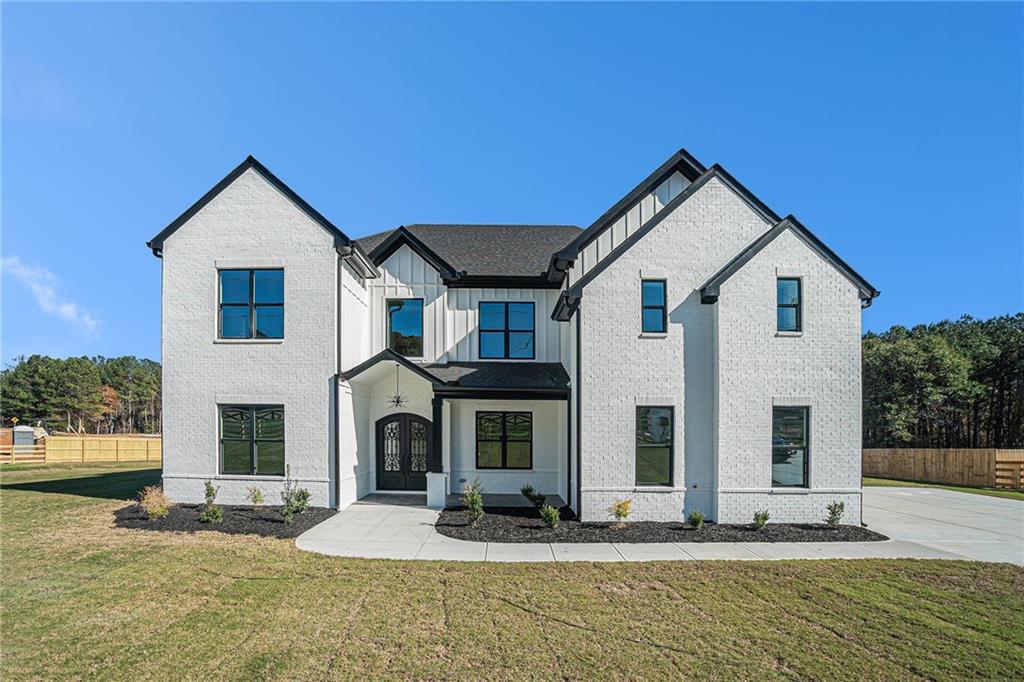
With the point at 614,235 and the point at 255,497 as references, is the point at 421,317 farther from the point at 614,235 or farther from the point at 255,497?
the point at 255,497

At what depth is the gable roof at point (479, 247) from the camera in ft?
52.3

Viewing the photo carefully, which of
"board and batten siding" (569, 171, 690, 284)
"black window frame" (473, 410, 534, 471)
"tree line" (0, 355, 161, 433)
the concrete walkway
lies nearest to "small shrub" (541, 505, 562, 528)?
the concrete walkway

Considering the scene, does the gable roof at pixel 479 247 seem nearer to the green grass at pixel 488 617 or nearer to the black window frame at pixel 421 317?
the black window frame at pixel 421 317

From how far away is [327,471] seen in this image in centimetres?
1352

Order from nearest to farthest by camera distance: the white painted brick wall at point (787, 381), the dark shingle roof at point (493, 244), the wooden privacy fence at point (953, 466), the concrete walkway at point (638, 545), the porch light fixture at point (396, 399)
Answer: the concrete walkway at point (638, 545), the white painted brick wall at point (787, 381), the porch light fixture at point (396, 399), the dark shingle roof at point (493, 244), the wooden privacy fence at point (953, 466)

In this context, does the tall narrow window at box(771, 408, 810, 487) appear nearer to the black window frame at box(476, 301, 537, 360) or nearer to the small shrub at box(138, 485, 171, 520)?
the black window frame at box(476, 301, 537, 360)

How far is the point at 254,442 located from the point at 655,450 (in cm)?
1074

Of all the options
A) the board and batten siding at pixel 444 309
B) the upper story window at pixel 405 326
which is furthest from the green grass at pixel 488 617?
the board and batten siding at pixel 444 309

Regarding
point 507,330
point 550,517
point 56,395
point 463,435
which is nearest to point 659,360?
point 550,517

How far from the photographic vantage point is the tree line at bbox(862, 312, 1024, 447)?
32.5 m

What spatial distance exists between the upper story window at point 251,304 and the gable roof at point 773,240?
11427mm

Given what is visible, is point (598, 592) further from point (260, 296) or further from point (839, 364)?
point (260, 296)

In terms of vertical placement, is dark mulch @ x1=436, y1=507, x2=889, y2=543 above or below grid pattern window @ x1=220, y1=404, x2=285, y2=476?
below

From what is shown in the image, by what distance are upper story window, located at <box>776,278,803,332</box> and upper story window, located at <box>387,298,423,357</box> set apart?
33.9 ft
